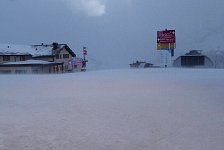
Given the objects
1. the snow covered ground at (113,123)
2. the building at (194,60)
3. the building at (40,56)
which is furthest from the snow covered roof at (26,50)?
the snow covered ground at (113,123)

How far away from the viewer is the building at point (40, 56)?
34.6m

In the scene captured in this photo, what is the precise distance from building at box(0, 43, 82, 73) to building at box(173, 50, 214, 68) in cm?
1481

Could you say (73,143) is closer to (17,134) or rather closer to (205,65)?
(17,134)

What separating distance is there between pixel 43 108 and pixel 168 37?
2482 centimetres

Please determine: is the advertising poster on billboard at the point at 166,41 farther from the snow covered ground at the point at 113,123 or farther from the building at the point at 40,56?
the snow covered ground at the point at 113,123

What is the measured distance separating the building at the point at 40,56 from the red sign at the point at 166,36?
12.2 meters

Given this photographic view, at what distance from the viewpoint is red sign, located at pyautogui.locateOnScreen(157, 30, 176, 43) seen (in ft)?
103

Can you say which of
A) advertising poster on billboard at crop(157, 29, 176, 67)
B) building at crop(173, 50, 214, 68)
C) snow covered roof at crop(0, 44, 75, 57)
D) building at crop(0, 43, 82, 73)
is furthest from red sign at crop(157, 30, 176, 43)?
snow covered roof at crop(0, 44, 75, 57)

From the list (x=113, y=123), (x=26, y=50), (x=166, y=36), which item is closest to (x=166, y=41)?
(x=166, y=36)

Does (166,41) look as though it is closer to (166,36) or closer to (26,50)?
(166,36)

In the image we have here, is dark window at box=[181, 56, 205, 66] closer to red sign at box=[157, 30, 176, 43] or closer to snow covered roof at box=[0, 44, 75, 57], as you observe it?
red sign at box=[157, 30, 176, 43]

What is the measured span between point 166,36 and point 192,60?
12615 mm

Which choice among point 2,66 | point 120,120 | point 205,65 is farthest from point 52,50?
point 120,120

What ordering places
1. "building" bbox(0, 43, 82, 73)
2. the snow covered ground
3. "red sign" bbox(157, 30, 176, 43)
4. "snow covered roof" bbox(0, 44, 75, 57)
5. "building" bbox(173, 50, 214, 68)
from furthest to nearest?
"building" bbox(173, 50, 214, 68), "snow covered roof" bbox(0, 44, 75, 57), "building" bbox(0, 43, 82, 73), "red sign" bbox(157, 30, 176, 43), the snow covered ground
